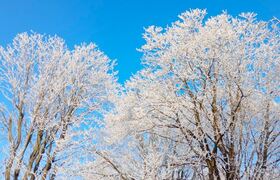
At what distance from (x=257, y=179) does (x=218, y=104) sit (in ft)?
8.06

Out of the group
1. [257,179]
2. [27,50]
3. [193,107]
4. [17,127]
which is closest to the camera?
[257,179]

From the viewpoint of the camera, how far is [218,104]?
10.4m

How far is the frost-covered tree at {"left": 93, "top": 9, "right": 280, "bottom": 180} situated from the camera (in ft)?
30.9

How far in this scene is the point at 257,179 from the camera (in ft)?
28.5

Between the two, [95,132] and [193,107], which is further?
[95,132]

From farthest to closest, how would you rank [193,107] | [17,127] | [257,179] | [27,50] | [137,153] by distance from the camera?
1. [137,153]
2. [27,50]
3. [17,127]
4. [193,107]
5. [257,179]

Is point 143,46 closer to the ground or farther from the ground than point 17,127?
farther from the ground

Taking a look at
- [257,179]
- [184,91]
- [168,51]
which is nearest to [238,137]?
[257,179]

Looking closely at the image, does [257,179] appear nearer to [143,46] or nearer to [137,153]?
[143,46]

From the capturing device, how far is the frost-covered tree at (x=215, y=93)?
30.9 ft

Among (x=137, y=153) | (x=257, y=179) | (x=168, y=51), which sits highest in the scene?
(x=168, y=51)

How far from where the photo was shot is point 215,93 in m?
10.1

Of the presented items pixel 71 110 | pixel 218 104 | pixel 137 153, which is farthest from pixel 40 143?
pixel 218 104

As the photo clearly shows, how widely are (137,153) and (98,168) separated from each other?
2.02 metres
